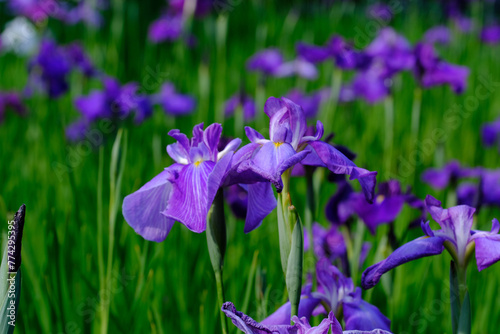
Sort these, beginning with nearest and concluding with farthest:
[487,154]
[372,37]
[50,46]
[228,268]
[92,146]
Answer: [228,268], [92,146], [50,46], [487,154], [372,37]

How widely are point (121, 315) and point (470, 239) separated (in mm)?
886

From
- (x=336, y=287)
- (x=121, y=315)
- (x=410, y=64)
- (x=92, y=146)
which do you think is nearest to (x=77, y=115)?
(x=92, y=146)

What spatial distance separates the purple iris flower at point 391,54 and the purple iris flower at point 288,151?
146 cm

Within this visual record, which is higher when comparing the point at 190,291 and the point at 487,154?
the point at 487,154

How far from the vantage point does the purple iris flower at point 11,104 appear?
10.5 feet

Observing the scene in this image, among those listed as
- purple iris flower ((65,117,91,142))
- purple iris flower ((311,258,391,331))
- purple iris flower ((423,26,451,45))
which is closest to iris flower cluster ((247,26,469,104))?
purple iris flower ((65,117,91,142))

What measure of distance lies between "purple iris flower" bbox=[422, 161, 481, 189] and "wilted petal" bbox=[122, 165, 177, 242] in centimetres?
138

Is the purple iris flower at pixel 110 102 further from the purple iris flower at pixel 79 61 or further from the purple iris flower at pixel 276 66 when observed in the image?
the purple iris flower at pixel 276 66

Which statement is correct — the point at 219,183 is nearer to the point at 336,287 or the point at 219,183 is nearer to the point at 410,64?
the point at 336,287

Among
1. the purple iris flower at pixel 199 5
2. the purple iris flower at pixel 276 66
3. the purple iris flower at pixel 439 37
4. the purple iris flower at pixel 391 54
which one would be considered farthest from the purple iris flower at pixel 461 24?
the purple iris flower at pixel 391 54

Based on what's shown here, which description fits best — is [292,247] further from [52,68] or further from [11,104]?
[11,104]

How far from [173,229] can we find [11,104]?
2.06m

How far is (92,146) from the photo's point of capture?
2457 mm

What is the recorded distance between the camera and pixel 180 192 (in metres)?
0.80
